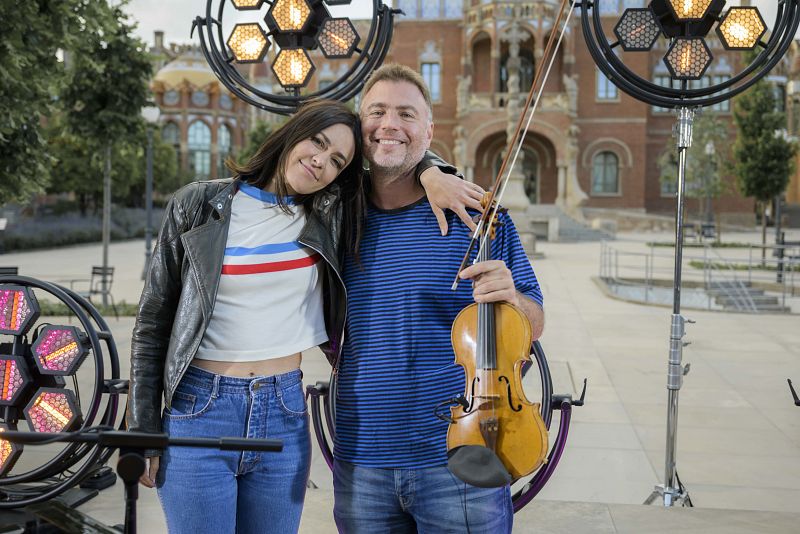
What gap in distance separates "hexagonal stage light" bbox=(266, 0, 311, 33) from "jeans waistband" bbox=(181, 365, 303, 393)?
226 centimetres

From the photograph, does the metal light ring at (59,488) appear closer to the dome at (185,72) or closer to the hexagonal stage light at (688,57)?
the hexagonal stage light at (688,57)

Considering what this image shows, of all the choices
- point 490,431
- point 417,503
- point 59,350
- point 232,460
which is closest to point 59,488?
point 59,350

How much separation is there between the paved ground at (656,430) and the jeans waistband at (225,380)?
5.39ft

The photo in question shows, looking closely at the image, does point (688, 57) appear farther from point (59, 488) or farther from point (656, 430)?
point (59, 488)

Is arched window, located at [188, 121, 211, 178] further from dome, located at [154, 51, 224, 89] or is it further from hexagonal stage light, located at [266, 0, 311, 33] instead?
hexagonal stage light, located at [266, 0, 311, 33]

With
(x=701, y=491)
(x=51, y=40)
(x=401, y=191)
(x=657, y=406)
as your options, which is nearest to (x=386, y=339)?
(x=401, y=191)

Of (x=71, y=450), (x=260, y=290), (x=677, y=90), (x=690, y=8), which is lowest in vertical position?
(x=71, y=450)

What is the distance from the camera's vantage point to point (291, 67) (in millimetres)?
4141

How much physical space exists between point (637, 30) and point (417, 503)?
9.06ft

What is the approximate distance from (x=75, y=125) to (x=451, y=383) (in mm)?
11412

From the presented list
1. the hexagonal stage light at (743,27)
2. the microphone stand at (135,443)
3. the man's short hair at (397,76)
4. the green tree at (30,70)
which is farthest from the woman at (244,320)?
the green tree at (30,70)

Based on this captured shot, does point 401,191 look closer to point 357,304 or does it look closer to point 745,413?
point 357,304

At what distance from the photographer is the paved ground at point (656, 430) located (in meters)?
3.91

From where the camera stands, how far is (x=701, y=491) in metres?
4.77
